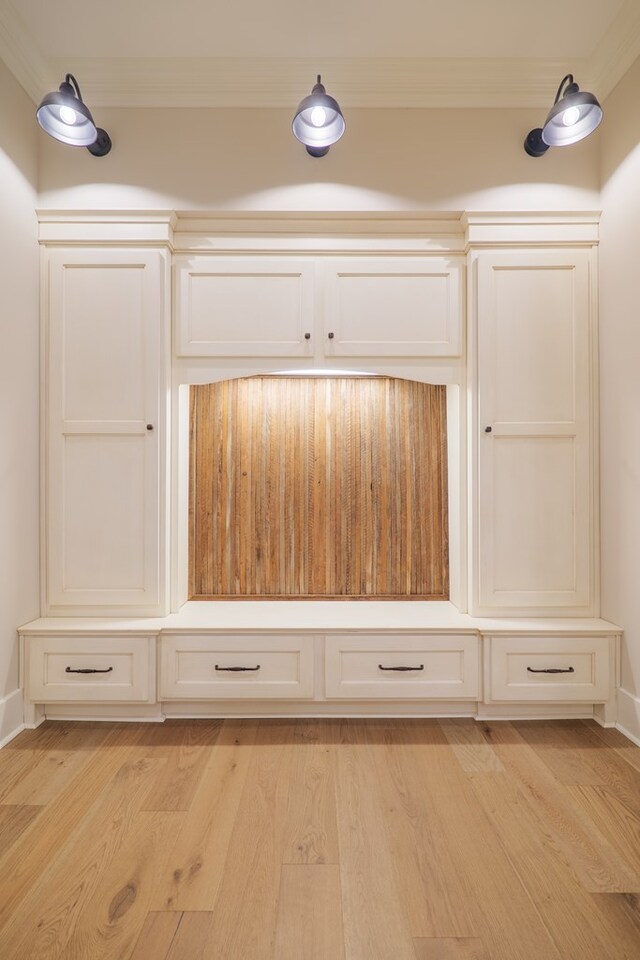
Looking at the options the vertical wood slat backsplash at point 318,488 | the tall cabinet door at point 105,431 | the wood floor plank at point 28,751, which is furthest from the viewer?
the vertical wood slat backsplash at point 318,488

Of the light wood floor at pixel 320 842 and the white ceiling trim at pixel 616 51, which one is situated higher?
the white ceiling trim at pixel 616 51

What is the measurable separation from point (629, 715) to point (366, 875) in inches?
55.9

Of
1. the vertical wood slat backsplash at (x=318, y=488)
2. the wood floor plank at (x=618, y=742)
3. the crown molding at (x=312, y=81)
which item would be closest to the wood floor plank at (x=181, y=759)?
the vertical wood slat backsplash at (x=318, y=488)

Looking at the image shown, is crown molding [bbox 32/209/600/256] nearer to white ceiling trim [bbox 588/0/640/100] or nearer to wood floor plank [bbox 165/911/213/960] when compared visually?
white ceiling trim [bbox 588/0/640/100]

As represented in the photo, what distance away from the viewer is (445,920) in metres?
1.33

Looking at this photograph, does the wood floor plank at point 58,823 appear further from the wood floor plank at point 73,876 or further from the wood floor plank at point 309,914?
the wood floor plank at point 309,914

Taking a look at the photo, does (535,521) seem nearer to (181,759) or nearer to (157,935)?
(181,759)

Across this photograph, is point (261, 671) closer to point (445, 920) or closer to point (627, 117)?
point (445, 920)

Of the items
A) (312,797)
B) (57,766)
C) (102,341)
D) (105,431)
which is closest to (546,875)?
(312,797)

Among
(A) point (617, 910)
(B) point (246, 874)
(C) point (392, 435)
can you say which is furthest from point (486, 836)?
(C) point (392, 435)

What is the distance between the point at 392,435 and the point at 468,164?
1.32m

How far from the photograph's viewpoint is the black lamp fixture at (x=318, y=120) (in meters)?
2.11

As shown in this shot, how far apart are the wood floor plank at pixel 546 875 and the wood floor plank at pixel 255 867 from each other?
658 millimetres

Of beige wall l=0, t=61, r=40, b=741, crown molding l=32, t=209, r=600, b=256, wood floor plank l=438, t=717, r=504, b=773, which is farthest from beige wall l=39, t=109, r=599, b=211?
wood floor plank l=438, t=717, r=504, b=773
